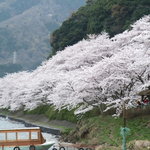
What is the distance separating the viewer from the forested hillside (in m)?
70.0

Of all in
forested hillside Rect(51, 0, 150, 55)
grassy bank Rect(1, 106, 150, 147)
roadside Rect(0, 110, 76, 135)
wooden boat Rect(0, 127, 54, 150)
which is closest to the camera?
wooden boat Rect(0, 127, 54, 150)

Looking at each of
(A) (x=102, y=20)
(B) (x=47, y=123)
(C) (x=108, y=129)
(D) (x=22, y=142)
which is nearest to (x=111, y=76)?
(C) (x=108, y=129)

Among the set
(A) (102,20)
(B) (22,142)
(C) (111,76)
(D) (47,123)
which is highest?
(A) (102,20)

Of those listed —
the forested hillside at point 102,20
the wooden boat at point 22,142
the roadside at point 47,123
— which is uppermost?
the forested hillside at point 102,20

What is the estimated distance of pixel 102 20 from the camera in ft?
246

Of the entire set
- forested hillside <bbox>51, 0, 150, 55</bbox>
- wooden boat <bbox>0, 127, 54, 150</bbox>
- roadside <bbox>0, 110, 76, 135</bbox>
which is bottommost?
wooden boat <bbox>0, 127, 54, 150</bbox>

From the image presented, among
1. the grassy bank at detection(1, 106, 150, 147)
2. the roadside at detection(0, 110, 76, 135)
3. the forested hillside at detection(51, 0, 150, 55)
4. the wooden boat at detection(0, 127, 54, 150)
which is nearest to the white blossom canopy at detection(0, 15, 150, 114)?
the grassy bank at detection(1, 106, 150, 147)

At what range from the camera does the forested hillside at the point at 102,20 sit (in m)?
70.0

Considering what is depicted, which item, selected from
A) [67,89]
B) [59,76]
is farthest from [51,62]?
→ [67,89]

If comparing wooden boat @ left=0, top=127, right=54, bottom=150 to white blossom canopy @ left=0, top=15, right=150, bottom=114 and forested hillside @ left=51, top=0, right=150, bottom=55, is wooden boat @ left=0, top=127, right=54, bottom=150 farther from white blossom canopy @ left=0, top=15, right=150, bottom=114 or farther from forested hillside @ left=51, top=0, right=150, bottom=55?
forested hillside @ left=51, top=0, right=150, bottom=55

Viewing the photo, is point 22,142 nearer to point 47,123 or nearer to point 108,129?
point 108,129

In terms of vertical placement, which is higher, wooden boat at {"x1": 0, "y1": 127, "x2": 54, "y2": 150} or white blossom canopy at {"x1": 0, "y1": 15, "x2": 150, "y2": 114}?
white blossom canopy at {"x1": 0, "y1": 15, "x2": 150, "y2": 114}

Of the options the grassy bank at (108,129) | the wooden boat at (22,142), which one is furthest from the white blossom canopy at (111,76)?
the wooden boat at (22,142)

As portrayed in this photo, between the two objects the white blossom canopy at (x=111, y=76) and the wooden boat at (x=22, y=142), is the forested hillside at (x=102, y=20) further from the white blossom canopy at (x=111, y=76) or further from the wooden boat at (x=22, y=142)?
the wooden boat at (x=22, y=142)
